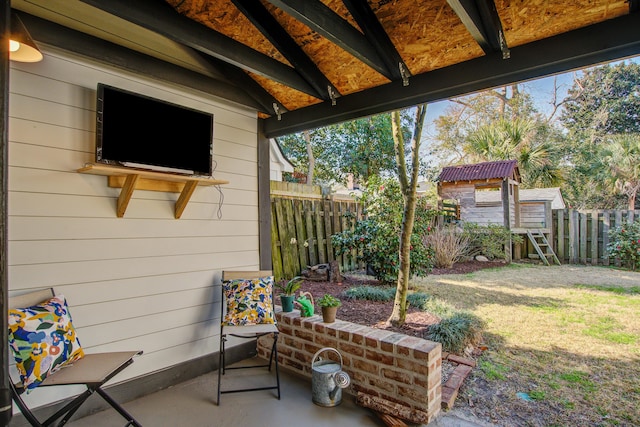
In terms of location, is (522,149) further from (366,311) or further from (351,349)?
(351,349)

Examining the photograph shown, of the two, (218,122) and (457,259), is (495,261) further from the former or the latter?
(218,122)

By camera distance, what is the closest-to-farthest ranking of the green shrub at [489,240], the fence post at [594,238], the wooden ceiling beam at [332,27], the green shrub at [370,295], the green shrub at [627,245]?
the wooden ceiling beam at [332,27]
the green shrub at [370,295]
the green shrub at [627,245]
the fence post at [594,238]
the green shrub at [489,240]

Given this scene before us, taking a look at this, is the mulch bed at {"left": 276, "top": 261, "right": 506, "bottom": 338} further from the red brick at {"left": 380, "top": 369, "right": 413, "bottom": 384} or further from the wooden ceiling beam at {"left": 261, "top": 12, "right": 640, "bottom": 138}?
the wooden ceiling beam at {"left": 261, "top": 12, "right": 640, "bottom": 138}

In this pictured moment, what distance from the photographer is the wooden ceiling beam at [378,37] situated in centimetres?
208

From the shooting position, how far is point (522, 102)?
1445 centimetres

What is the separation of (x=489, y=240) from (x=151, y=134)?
8.10 metres

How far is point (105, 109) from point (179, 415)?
199 centimetres

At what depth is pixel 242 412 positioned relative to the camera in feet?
7.37

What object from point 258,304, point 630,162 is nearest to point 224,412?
point 258,304

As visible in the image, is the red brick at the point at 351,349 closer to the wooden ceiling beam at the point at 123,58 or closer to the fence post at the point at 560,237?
the wooden ceiling beam at the point at 123,58

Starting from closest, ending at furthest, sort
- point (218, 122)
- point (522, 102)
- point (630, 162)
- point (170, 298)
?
point (170, 298) < point (218, 122) < point (630, 162) < point (522, 102)

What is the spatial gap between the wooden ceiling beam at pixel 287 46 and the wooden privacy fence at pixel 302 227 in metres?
2.76

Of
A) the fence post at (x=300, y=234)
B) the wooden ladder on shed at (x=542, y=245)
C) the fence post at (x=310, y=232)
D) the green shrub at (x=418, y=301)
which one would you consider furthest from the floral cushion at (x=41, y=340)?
the wooden ladder on shed at (x=542, y=245)

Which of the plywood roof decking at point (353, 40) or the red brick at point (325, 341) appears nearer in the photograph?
the plywood roof decking at point (353, 40)
